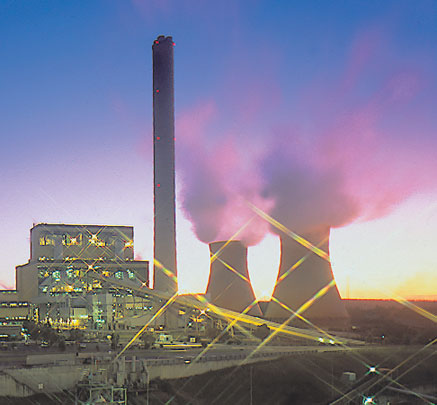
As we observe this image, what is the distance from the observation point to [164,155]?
139ft

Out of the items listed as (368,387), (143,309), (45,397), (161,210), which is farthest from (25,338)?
(368,387)

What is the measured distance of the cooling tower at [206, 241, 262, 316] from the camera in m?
41.5

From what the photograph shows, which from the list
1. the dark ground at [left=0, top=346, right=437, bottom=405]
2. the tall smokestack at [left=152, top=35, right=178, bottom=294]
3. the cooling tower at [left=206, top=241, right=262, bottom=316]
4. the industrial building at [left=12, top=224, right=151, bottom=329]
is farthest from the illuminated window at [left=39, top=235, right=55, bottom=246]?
the dark ground at [left=0, top=346, right=437, bottom=405]

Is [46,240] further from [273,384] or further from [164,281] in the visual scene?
[273,384]

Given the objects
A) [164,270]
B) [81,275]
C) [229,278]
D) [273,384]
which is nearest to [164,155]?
[164,270]

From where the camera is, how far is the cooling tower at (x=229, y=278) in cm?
4150

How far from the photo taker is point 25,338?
35.4 metres

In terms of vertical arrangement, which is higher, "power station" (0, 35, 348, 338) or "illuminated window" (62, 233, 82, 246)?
"illuminated window" (62, 233, 82, 246)

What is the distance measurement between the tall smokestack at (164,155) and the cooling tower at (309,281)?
8.81 m

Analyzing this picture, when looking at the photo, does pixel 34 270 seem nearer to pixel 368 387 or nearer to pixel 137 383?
pixel 137 383

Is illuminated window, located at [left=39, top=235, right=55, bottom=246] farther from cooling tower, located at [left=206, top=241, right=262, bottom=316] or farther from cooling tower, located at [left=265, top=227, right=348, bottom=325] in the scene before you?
cooling tower, located at [left=265, top=227, right=348, bottom=325]

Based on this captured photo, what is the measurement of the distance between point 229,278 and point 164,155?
10532 mm

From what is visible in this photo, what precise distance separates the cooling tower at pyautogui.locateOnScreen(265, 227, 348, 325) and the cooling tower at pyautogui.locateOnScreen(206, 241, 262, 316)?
15.6 ft

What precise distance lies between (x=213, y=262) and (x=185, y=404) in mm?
23142
